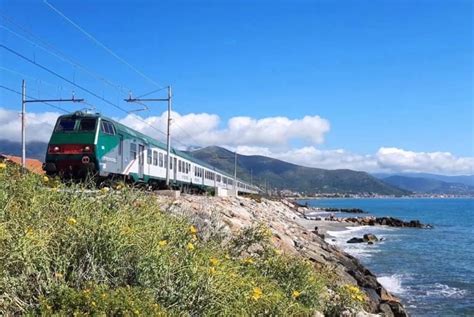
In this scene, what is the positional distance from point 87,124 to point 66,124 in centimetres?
88

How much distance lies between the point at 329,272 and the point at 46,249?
25.2 feet

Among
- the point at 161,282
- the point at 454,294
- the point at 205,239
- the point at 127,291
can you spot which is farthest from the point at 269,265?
the point at 454,294

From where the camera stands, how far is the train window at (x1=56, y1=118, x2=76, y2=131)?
64.4 ft

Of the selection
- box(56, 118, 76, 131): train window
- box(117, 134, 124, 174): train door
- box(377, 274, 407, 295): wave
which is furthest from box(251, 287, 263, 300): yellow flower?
box(377, 274, 407, 295): wave

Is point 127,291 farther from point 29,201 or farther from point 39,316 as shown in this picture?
point 29,201

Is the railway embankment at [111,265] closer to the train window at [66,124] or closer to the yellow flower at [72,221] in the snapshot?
the yellow flower at [72,221]

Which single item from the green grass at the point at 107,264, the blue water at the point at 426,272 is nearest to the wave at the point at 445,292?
the blue water at the point at 426,272

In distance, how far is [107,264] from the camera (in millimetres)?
5730

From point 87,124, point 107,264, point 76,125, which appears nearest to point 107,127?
point 87,124

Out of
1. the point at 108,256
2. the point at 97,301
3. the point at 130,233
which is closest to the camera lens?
the point at 97,301

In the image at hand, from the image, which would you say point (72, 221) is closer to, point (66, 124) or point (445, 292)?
point (66, 124)

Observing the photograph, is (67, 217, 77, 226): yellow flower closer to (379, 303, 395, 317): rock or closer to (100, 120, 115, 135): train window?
(379, 303, 395, 317): rock

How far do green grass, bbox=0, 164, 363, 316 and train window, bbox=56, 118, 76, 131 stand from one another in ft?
38.9

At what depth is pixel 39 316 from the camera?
4836 mm
